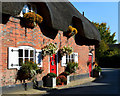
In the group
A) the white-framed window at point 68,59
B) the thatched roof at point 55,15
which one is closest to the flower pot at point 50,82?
the white-framed window at point 68,59

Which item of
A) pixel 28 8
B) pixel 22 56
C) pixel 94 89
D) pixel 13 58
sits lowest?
pixel 94 89

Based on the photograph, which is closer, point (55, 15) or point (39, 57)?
point (39, 57)

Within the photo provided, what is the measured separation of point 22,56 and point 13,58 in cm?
67

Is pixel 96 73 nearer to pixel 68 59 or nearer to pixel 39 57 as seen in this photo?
pixel 68 59

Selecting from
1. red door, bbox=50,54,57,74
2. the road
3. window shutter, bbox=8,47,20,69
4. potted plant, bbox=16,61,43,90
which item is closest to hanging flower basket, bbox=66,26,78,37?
red door, bbox=50,54,57,74

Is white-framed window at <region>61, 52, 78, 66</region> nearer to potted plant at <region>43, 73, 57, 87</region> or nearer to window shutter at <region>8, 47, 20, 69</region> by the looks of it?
potted plant at <region>43, 73, 57, 87</region>

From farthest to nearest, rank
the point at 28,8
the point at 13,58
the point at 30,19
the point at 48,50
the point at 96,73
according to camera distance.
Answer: the point at 96,73, the point at 48,50, the point at 28,8, the point at 30,19, the point at 13,58

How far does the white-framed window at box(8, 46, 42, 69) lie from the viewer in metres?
8.72

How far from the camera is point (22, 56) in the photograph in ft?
30.9

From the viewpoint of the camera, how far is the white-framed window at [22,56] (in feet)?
28.6

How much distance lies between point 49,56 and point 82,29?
4158 millimetres

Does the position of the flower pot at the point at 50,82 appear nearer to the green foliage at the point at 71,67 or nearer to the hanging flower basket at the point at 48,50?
the hanging flower basket at the point at 48,50

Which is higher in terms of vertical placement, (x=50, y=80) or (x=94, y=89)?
(x=50, y=80)

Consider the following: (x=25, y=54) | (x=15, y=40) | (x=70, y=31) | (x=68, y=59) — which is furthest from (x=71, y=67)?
(x=15, y=40)
